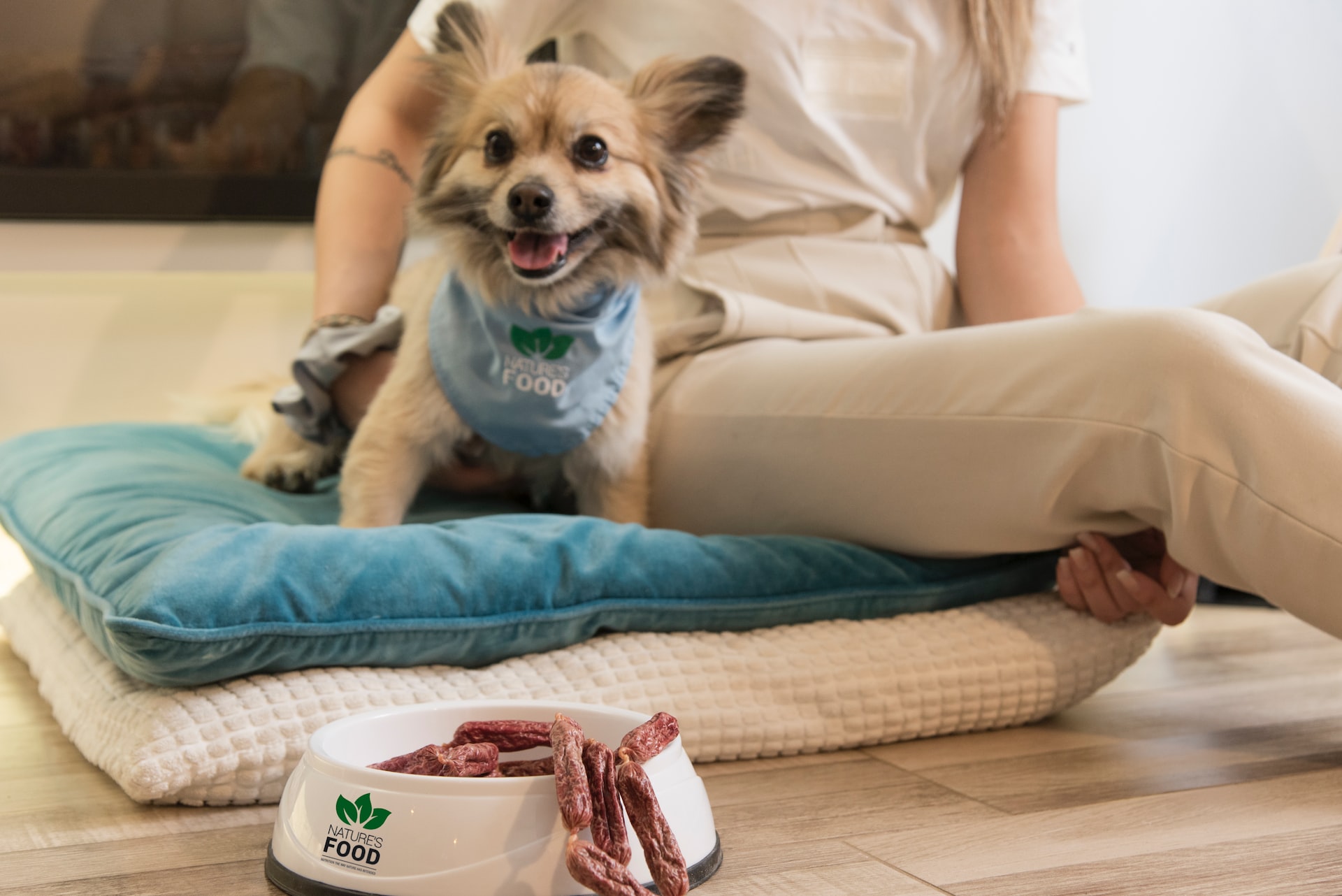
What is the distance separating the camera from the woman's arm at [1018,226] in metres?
1.79

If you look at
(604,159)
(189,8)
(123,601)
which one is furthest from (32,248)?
(123,601)

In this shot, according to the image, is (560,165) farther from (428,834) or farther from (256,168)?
(256,168)

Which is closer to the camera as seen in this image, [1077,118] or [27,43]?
[27,43]

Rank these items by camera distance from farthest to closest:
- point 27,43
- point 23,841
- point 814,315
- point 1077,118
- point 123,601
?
point 1077,118, point 27,43, point 814,315, point 123,601, point 23,841

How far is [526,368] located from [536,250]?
0.15m

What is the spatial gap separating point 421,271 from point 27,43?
1.32m

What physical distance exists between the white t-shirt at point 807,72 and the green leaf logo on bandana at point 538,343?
43cm

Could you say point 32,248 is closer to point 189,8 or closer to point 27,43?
point 27,43

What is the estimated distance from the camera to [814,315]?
1.66 metres

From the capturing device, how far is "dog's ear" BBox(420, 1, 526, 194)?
1527 millimetres

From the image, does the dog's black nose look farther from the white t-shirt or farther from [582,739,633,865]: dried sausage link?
[582,739,633,865]: dried sausage link


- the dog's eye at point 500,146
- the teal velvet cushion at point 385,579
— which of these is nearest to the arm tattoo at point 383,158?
the dog's eye at point 500,146

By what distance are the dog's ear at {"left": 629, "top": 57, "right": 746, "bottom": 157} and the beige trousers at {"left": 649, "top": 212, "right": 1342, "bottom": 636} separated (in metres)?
0.21

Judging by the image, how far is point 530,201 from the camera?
1.41 m
